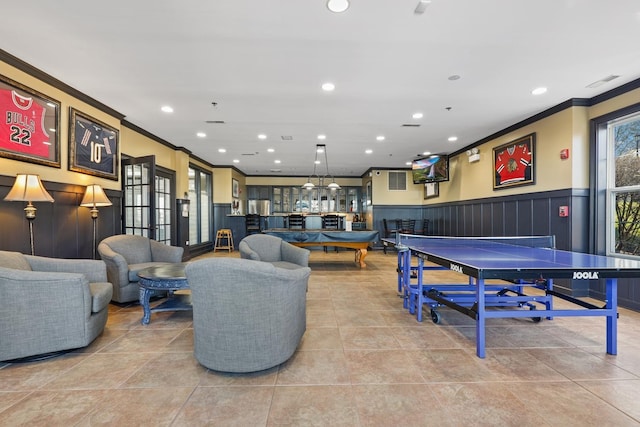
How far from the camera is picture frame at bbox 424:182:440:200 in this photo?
8.84 metres

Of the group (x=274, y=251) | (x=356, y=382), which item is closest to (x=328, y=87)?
(x=274, y=251)

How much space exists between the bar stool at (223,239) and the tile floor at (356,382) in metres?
6.35

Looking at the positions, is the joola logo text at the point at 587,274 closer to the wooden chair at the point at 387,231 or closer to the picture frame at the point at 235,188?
the wooden chair at the point at 387,231

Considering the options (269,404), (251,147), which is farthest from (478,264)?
(251,147)

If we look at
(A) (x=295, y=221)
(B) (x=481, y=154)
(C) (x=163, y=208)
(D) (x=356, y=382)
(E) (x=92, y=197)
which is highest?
(B) (x=481, y=154)

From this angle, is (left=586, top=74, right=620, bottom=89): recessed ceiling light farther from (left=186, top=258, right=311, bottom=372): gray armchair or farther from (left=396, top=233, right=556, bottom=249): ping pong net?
(left=186, top=258, right=311, bottom=372): gray armchair

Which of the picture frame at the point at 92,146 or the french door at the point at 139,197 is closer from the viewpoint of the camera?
the picture frame at the point at 92,146

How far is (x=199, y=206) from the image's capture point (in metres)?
8.79

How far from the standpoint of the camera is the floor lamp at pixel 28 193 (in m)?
2.98

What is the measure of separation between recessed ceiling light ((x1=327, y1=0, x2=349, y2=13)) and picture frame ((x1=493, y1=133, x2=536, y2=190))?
14.1ft

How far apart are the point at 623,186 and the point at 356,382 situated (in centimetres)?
453

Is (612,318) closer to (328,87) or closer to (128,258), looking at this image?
(328,87)

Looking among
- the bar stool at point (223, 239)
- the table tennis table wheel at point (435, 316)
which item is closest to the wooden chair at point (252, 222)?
the bar stool at point (223, 239)

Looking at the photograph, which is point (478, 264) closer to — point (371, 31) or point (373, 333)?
point (373, 333)
